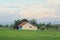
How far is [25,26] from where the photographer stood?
6075 cm

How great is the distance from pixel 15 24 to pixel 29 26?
447 cm

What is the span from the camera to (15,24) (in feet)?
189

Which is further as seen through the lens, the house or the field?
the house

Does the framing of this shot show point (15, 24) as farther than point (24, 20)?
No

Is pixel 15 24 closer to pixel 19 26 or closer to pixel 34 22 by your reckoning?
pixel 19 26

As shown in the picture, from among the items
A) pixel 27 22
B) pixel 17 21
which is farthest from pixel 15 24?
pixel 27 22

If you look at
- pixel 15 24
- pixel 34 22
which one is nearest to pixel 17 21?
pixel 15 24

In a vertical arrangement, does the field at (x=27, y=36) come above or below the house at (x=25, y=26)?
below

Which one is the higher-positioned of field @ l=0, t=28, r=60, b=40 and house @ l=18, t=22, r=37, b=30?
house @ l=18, t=22, r=37, b=30

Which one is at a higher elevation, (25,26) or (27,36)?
Answer: (25,26)

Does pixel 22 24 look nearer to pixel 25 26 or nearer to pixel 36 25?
pixel 25 26

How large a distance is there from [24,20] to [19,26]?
17.4ft

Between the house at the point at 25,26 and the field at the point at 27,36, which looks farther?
the house at the point at 25,26

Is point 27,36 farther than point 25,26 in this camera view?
No
